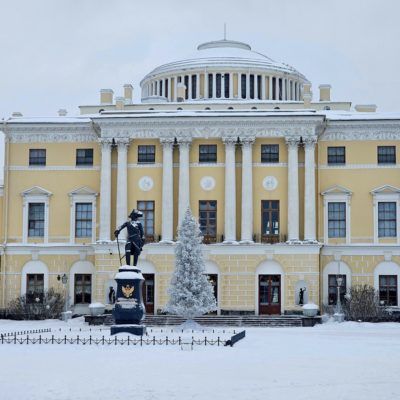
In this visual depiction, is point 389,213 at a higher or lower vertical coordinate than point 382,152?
lower

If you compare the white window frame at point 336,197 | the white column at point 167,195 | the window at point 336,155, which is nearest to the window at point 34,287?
the white column at point 167,195

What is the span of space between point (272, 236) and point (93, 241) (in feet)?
37.0

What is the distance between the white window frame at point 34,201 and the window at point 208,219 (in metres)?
9.81

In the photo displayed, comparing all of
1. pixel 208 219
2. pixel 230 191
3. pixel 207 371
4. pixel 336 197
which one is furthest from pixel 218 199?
pixel 207 371

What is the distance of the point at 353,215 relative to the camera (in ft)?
202

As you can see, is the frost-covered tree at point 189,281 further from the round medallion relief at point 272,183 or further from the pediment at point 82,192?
the pediment at point 82,192

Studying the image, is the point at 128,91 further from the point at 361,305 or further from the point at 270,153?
the point at 361,305

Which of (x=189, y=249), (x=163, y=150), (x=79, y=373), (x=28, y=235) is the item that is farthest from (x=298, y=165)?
(x=79, y=373)

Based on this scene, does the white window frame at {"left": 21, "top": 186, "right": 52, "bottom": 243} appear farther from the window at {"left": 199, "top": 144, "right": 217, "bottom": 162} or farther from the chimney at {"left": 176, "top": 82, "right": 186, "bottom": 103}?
the chimney at {"left": 176, "top": 82, "right": 186, "bottom": 103}

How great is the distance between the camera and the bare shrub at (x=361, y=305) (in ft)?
188

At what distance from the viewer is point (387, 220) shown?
202 ft

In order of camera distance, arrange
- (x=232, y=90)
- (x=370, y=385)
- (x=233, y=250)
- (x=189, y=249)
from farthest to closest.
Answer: (x=232, y=90) < (x=233, y=250) < (x=189, y=249) < (x=370, y=385)

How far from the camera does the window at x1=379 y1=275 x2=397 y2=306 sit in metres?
60.8

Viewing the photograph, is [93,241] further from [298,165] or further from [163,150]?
[298,165]
